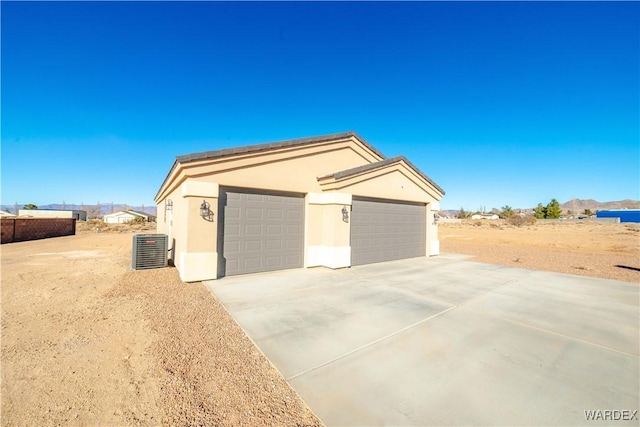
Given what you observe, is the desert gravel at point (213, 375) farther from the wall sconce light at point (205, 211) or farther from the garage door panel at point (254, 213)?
the garage door panel at point (254, 213)

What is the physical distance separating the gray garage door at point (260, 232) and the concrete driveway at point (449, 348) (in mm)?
1175

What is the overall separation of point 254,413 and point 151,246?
26.5 feet

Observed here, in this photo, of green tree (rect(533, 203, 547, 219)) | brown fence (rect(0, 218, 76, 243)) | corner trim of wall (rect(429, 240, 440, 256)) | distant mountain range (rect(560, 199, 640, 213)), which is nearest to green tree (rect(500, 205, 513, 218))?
green tree (rect(533, 203, 547, 219))

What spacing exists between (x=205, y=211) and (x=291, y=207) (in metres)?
2.83

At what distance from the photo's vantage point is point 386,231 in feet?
37.2

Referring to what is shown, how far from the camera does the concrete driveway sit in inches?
102

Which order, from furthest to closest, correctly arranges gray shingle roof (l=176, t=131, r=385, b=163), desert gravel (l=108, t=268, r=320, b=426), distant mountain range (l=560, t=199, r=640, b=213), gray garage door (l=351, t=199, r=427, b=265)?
distant mountain range (l=560, t=199, r=640, b=213) → gray garage door (l=351, t=199, r=427, b=265) → gray shingle roof (l=176, t=131, r=385, b=163) → desert gravel (l=108, t=268, r=320, b=426)

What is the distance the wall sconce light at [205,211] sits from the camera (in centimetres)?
734

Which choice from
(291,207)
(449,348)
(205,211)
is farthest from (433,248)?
(205,211)

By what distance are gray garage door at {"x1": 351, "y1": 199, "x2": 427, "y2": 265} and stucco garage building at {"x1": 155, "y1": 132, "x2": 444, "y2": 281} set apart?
4 cm

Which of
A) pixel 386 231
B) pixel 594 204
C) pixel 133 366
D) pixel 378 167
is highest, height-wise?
pixel 594 204

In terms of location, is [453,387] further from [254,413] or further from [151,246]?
[151,246]
